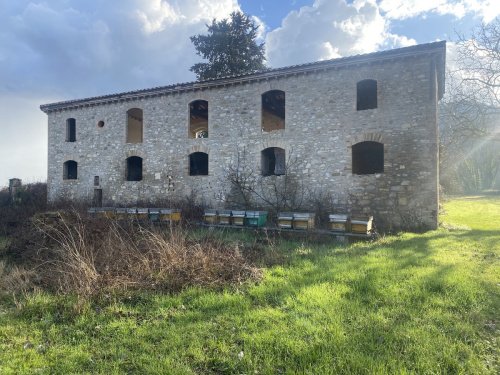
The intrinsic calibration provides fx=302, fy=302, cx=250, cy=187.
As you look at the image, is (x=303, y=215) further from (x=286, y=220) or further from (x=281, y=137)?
(x=281, y=137)

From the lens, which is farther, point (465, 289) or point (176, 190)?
point (176, 190)

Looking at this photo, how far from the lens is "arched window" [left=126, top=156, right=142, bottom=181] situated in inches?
689

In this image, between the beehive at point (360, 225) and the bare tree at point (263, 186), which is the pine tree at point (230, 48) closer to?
the bare tree at point (263, 186)

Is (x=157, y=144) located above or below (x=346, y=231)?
above

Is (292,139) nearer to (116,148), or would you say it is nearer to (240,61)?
(116,148)

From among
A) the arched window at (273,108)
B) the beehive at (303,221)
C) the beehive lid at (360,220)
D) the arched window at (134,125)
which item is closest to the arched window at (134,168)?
the arched window at (134,125)

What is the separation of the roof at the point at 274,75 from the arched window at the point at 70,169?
3391 mm

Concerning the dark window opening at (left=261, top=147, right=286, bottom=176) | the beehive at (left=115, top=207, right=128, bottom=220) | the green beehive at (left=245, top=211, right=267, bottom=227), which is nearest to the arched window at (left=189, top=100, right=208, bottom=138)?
the dark window opening at (left=261, top=147, right=286, bottom=176)

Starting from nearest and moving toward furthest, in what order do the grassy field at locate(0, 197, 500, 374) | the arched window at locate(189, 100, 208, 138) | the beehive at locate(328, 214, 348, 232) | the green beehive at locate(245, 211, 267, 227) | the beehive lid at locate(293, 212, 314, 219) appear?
1. the grassy field at locate(0, 197, 500, 374)
2. the beehive at locate(328, 214, 348, 232)
3. the beehive lid at locate(293, 212, 314, 219)
4. the green beehive at locate(245, 211, 267, 227)
5. the arched window at locate(189, 100, 208, 138)

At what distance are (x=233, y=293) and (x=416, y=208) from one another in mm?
9048

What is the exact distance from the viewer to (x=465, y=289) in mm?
5309

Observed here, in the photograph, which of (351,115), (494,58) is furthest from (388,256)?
(494,58)

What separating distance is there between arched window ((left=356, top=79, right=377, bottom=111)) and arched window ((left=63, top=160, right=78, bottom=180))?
1707 cm

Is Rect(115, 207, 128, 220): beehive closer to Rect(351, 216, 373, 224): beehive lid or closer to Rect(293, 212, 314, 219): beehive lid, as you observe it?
Rect(293, 212, 314, 219): beehive lid
